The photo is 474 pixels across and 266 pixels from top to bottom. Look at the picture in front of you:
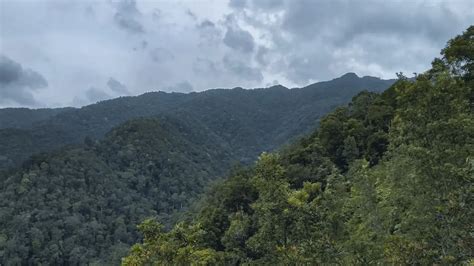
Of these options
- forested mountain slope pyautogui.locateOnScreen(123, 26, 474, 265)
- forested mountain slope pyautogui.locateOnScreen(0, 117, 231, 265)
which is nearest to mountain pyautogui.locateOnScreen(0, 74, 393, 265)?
forested mountain slope pyautogui.locateOnScreen(0, 117, 231, 265)

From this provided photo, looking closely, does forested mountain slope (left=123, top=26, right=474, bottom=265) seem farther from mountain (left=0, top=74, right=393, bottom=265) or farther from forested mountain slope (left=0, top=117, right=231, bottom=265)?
forested mountain slope (left=0, top=117, right=231, bottom=265)

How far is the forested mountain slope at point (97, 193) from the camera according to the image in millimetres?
78938

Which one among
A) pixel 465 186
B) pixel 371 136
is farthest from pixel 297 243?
pixel 371 136

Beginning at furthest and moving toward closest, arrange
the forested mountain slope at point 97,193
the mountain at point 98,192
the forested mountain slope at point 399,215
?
the mountain at point 98,192 → the forested mountain slope at point 97,193 → the forested mountain slope at point 399,215

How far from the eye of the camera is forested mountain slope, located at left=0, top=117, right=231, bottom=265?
78938 millimetres

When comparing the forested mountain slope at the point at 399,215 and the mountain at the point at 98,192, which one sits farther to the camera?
the mountain at the point at 98,192

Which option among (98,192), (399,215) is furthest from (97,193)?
(399,215)

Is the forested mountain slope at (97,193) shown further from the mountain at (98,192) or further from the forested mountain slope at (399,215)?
the forested mountain slope at (399,215)

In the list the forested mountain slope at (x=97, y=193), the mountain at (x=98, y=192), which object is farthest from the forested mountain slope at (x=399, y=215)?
the forested mountain slope at (x=97, y=193)

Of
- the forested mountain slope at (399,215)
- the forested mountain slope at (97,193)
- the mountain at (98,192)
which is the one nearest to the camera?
the forested mountain slope at (399,215)

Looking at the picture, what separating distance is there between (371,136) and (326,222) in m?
28.3

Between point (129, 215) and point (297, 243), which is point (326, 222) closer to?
point (297, 243)

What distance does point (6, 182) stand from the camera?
298ft

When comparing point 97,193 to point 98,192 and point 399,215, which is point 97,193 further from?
point 399,215
